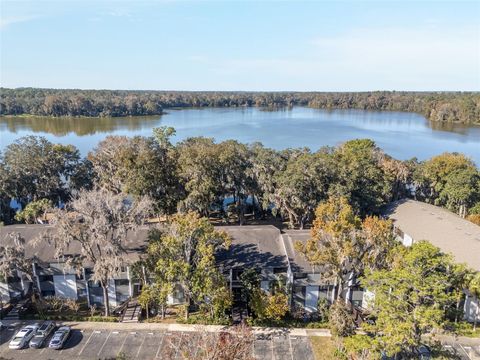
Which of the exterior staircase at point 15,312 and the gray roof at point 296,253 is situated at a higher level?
the gray roof at point 296,253

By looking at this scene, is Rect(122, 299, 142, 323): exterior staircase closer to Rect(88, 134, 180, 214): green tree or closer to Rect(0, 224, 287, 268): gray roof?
Rect(0, 224, 287, 268): gray roof

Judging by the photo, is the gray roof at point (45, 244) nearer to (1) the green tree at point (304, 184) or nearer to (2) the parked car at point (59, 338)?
(2) the parked car at point (59, 338)

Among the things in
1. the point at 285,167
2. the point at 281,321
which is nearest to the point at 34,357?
the point at 281,321

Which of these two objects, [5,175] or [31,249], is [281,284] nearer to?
[31,249]

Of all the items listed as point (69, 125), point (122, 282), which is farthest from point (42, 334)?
point (69, 125)

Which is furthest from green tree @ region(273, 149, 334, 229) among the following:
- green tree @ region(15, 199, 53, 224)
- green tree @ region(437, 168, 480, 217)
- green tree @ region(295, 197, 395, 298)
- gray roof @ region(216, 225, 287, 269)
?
green tree @ region(15, 199, 53, 224)

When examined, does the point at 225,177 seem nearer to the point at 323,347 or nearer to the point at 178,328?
the point at 178,328

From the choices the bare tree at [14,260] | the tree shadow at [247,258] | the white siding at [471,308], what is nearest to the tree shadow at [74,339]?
the bare tree at [14,260]
